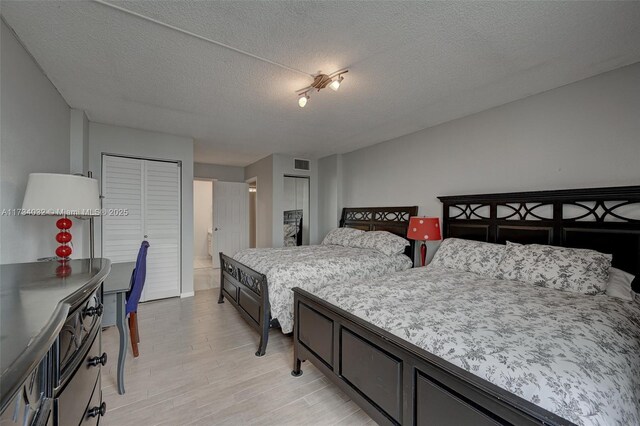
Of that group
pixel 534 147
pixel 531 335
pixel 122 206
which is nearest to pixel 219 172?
pixel 122 206

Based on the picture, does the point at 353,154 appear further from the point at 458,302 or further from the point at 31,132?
the point at 31,132

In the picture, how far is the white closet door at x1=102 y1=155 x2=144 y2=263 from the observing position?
365 centimetres

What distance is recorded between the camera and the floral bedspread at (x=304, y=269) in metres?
2.56

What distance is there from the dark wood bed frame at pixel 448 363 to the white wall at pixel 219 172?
4.91 metres

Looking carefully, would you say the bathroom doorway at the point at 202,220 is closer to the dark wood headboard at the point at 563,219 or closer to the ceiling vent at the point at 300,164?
the ceiling vent at the point at 300,164

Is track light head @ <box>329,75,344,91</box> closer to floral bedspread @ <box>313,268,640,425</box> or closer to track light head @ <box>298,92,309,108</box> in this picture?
track light head @ <box>298,92,309,108</box>

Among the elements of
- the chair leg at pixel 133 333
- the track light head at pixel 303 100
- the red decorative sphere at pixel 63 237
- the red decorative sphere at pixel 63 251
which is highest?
the track light head at pixel 303 100

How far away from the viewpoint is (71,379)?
934mm

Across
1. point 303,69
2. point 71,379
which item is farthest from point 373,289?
point 303,69

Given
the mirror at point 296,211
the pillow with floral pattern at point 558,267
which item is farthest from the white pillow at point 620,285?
the mirror at point 296,211

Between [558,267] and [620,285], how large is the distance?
0.36 meters

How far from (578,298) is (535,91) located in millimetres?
1966

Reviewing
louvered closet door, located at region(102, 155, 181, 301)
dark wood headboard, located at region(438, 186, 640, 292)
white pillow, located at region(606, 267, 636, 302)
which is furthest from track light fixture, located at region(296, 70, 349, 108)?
louvered closet door, located at region(102, 155, 181, 301)

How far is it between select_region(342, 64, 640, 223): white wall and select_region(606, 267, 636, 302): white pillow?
0.75m
